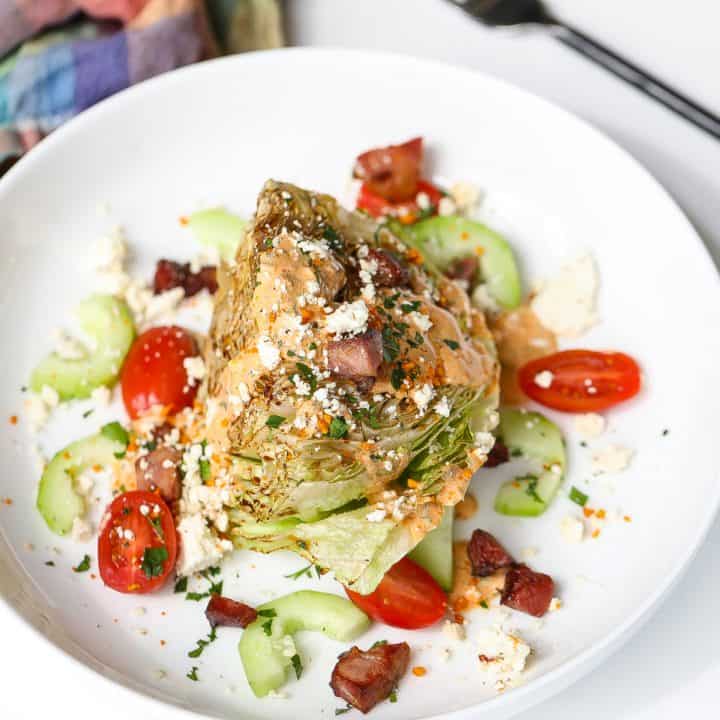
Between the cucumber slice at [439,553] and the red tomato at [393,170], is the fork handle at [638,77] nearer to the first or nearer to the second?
the red tomato at [393,170]

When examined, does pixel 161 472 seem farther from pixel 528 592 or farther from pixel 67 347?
pixel 528 592

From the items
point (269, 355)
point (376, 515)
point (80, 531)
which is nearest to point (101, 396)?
point (80, 531)

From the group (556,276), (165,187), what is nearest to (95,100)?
(165,187)

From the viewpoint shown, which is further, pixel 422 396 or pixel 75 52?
pixel 75 52

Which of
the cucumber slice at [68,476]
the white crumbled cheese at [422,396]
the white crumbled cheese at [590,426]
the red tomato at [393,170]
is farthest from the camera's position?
the red tomato at [393,170]

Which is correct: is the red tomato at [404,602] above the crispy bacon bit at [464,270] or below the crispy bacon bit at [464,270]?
below

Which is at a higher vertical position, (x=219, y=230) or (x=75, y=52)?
(x=75, y=52)

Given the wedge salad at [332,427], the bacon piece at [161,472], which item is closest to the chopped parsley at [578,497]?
the wedge salad at [332,427]
